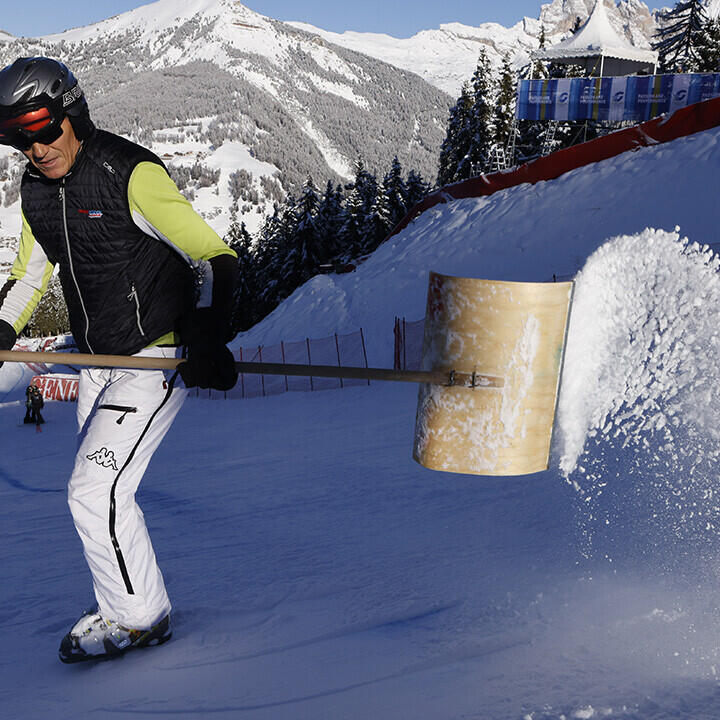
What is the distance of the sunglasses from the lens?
8.34 feet

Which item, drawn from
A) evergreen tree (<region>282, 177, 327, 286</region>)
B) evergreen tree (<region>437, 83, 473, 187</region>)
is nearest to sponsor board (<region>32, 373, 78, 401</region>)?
evergreen tree (<region>282, 177, 327, 286</region>)

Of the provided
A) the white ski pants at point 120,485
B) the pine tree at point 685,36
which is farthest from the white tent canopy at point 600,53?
the white ski pants at point 120,485

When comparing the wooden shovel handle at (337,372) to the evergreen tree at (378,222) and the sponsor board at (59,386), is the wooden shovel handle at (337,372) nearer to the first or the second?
the sponsor board at (59,386)

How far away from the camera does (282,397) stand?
50.8 ft

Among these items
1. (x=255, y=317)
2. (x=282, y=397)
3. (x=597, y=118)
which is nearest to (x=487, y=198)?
(x=597, y=118)

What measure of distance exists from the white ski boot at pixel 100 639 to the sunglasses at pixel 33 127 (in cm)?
194

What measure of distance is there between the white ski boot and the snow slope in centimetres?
6

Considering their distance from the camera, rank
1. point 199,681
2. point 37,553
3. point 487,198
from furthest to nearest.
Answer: point 487,198, point 37,553, point 199,681

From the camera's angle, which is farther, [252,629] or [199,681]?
[252,629]

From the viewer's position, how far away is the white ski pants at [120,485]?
8.96 feet

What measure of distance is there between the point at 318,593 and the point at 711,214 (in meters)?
18.0

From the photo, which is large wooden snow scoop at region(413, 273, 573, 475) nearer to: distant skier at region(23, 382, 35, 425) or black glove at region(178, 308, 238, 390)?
black glove at region(178, 308, 238, 390)

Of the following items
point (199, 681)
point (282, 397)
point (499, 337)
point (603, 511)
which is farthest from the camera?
point (282, 397)

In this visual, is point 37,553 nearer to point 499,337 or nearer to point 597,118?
point 499,337
